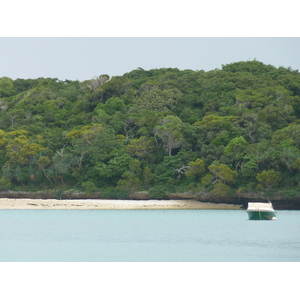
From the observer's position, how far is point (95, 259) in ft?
66.7

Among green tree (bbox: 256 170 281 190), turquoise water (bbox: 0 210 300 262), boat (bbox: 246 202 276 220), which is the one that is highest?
green tree (bbox: 256 170 281 190)

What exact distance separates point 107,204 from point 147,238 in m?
19.2

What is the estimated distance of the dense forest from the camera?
46.5 metres

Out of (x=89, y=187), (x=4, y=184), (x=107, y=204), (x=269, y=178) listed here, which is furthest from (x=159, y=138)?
(x=4, y=184)

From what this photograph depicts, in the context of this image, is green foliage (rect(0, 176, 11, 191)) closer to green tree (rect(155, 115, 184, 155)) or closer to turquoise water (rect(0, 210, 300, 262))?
turquoise water (rect(0, 210, 300, 262))

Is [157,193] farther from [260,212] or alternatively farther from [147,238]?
[147,238]

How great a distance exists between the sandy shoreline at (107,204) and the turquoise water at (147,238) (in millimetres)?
5814

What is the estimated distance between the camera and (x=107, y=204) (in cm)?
4484

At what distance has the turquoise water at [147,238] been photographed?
21.0 meters

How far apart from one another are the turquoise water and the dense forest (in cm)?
860

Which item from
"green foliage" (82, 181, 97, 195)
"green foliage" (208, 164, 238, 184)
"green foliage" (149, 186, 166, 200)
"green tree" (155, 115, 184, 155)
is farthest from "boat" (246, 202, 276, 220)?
"green foliage" (82, 181, 97, 195)

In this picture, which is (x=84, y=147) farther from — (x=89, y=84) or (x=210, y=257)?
(x=210, y=257)

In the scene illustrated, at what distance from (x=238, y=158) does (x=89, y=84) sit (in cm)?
2314

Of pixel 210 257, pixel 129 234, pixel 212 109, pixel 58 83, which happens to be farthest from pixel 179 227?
pixel 58 83
